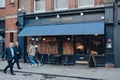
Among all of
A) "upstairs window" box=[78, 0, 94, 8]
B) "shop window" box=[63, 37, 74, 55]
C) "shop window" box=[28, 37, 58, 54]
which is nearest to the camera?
"upstairs window" box=[78, 0, 94, 8]

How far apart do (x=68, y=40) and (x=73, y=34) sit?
5.15 ft

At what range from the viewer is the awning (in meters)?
20.6

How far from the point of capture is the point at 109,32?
806 inches

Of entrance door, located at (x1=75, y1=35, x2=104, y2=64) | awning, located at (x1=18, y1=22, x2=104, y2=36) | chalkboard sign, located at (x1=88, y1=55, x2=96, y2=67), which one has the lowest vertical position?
chalkboard sign, located at (x1=88, y1=55, x2=96, y2=67)

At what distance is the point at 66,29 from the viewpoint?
22078 millimetres

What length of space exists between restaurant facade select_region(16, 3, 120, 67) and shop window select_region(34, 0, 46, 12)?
22.4 inches

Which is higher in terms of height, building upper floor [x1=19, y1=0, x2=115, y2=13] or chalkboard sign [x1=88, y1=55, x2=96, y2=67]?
building upper floor [x1=19, y1=0, x2=115, y2=13]

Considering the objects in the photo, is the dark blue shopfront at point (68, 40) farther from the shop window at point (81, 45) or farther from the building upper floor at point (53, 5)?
the building upper floor at point (53, 5)

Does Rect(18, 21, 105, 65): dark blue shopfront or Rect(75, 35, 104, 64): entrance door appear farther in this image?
Rect(75, 35, 104, 64): entrance door

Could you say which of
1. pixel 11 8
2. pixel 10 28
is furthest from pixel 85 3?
pixel 10 28

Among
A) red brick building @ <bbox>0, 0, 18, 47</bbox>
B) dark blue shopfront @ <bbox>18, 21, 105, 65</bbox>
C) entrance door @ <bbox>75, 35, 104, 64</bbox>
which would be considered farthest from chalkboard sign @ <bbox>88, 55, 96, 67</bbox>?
red brick building @ <bbox>0, 0, 18, 47</bbox>

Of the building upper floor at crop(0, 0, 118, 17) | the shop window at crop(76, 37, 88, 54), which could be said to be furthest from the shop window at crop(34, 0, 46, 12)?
the shop window at crop(76, 37, 88, 54)

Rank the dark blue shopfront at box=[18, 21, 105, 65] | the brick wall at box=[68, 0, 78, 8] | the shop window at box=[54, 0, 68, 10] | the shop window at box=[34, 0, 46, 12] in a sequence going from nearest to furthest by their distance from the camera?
the dark blue shopfront at box=[18, 21, 105, 65], the brick wall at box=[68, 0, 78, 8], the shop window at box=[54, 0, 68, 10], the shop window at box=[34, 0, 46, 12]

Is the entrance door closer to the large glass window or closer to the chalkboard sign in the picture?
the large glass window
